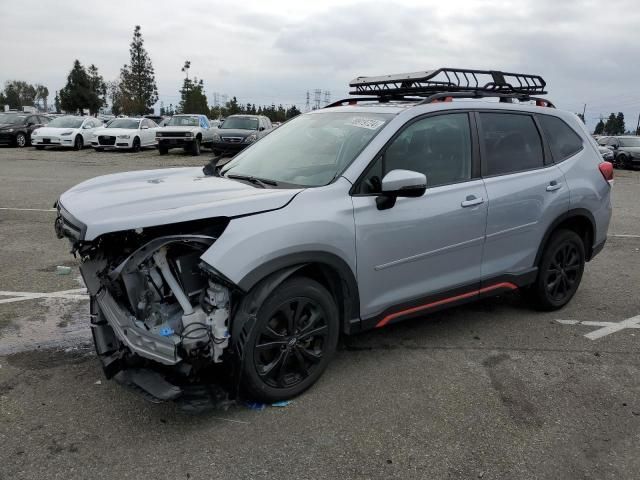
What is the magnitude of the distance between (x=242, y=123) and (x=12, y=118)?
12.6 m

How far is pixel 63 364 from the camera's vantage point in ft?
12.5

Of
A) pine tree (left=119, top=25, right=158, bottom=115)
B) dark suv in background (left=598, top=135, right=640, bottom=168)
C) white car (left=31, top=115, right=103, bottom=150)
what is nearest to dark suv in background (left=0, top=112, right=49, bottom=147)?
white car (left=31, top=115, right=103, bottom=150)

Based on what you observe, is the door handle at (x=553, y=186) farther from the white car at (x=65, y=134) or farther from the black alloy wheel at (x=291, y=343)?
the white car at (x=65, y=134)

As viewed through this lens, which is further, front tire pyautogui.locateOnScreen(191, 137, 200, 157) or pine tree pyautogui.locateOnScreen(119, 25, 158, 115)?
pine tree pyautogui.locateOnScreen(119, 25, 158, 115)

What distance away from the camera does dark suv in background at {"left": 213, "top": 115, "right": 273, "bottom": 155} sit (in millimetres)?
21281

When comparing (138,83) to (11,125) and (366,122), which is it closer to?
(11,125)

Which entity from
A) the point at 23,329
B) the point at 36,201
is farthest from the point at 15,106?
the point at 23,329

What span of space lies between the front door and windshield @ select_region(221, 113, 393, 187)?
0.22 metres

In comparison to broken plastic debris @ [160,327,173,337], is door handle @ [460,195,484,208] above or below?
above

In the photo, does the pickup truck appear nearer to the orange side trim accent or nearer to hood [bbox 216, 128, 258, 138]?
hood [bbox 216, 128, 258, 138]

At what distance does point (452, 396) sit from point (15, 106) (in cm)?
11680

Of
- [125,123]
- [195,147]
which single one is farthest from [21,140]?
[195,147]

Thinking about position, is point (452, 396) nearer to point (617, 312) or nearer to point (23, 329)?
point (617, 312)

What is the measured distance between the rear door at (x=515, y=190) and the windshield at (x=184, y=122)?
2071 centimetres
